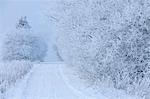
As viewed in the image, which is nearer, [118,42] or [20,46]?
[118,42]

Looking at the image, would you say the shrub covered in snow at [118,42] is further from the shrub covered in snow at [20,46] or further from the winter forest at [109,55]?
the shrub covered in snow at [20,46]

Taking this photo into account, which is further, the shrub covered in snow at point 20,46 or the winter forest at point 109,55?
the shrub covered in snow at point 20,46

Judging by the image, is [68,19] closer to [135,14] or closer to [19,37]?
[135,14]

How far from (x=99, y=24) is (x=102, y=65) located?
1837 mm

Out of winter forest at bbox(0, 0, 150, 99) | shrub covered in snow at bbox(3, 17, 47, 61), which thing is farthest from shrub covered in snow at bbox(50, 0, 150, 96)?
shrub covered in snow at bbox(3, 17, 47, 61)

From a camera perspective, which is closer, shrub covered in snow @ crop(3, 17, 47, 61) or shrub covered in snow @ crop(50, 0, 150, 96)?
shrub covered in snow @ crop(50, 0, 150, 96)

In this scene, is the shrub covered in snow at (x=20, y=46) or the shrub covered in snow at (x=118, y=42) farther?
the shrub covered in snow at (x=20, y=46)

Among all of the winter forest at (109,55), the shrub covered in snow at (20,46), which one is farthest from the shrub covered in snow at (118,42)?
the shrub covered in snow at (20,46)

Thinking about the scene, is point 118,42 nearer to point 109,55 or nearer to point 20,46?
point 109,55

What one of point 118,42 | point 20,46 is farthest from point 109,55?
point 20,46

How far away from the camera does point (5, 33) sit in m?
51.0

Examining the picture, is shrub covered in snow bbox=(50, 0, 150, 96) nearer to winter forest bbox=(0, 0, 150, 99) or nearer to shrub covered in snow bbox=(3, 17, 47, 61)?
winter forest bbox=(0, 0, 150, 99)

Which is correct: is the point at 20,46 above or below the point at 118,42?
below

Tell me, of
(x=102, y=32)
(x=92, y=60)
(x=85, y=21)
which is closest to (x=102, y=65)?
(x=92, y=60)
